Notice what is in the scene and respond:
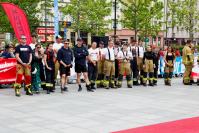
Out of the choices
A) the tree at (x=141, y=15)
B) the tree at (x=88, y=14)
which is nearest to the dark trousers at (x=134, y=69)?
the tree at (x=141, y=15)

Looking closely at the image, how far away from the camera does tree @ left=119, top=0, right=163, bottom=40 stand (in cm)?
4884

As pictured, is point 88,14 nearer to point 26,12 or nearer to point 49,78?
point 26,12

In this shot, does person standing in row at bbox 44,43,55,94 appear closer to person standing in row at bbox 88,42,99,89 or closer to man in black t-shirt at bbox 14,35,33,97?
man in black t-shirt at bbox 14,35,33,97

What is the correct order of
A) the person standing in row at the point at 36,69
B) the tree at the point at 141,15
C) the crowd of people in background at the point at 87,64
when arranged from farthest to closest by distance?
the tree at the point at 141,15
the person standing in row at the point at 36,69
the crowd of people in background at the point at 87,64

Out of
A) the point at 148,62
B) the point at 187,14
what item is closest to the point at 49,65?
the point at 148,62

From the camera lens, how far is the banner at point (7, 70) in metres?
16.4

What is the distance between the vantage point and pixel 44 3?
156 ft

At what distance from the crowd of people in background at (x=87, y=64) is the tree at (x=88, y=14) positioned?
31.5 metres

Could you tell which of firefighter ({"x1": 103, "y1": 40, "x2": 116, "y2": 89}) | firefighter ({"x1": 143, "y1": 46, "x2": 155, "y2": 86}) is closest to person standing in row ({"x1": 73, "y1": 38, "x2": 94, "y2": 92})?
firefighter ({"x1": 103, "y1": 40, "x2": 116, "y2": 89})

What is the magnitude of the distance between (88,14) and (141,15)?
6210 millimetres

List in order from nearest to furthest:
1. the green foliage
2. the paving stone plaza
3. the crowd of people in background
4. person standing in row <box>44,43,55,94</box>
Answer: the paving stone plaza
the crowd of people in background
person standing in row <box>44,43,55,94</box>
the green foliage

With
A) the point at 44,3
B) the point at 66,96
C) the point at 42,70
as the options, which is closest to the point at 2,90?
the point at 42,70

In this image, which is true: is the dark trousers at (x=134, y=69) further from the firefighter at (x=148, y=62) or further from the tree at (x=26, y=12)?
the tree at (x=26, y=12)

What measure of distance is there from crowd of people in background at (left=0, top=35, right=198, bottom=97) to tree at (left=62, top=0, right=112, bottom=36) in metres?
31.5
